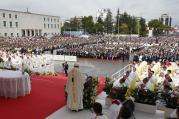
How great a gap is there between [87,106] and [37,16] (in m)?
67.9

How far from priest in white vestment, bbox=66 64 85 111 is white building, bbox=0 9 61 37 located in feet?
184

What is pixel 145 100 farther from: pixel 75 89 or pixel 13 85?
pixel 13 85

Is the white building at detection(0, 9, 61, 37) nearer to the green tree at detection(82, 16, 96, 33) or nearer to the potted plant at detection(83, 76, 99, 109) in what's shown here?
the green tree at detection(82, 16, 96, 33)

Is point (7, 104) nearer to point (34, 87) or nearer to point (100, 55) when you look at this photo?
point (34, 87)

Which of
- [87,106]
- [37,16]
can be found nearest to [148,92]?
[87,106]

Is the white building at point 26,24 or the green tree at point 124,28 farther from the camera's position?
the green tree at point 124,28

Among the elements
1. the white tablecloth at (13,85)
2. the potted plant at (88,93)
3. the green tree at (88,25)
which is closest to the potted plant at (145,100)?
the potted plant at (88,93)

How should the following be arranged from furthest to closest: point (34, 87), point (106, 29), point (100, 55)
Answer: point (106, 29), point (100, 55), point (34, 87)

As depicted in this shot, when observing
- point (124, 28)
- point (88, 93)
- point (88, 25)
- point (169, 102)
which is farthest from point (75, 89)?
point (88, 25)

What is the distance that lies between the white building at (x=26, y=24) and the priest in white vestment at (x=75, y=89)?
5608 centimetres

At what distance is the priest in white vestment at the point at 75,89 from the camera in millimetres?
7754

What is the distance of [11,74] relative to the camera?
31.1 ft

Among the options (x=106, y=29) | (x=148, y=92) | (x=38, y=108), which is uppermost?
(x=106, y=29)

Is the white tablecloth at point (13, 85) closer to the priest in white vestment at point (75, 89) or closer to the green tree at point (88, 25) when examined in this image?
the priest in white vestment at point (75, 89)
